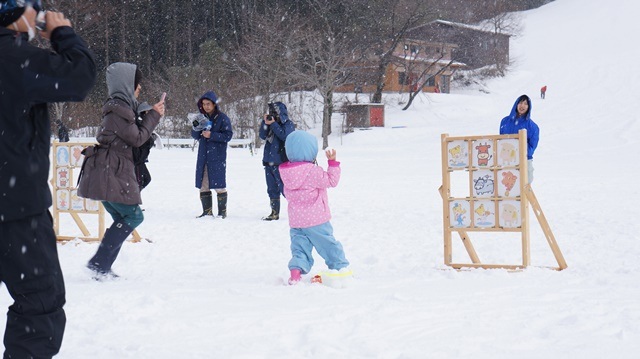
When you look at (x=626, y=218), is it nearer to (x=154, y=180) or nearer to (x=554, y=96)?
(x=154, y=180)

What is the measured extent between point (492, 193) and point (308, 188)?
1767mm

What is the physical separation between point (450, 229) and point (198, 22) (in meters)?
49.7

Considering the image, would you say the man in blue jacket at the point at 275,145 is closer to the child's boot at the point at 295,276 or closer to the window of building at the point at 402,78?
the child's boot at the point at 295,276

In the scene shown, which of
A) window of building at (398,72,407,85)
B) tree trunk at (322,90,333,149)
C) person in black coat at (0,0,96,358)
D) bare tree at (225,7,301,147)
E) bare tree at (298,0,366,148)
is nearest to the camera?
person in black coat at (0,0,96,358)

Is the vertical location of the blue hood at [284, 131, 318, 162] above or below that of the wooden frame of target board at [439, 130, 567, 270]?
above

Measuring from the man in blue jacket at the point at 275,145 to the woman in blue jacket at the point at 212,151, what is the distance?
57cm

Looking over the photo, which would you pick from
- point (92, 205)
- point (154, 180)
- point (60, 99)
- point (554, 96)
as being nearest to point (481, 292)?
point (60, 99)

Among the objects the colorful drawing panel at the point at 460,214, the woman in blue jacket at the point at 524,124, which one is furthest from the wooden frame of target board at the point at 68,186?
the woman in blue jacket at the point at 524,124

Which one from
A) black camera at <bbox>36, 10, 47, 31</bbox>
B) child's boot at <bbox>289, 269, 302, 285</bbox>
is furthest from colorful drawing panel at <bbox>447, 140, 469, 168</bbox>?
black camera at <bbox>36, 10, 47, 31</bbox>

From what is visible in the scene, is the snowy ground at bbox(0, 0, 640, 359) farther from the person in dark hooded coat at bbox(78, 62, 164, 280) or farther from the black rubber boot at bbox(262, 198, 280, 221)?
the person in dark hooded coat at bbox(78, 62, 164, 280)

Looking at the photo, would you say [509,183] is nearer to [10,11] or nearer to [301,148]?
[301,148]

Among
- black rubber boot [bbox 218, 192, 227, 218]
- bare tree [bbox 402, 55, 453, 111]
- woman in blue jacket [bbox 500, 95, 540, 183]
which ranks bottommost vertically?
black rubber boot [bbox 218, 192, 227, 218]

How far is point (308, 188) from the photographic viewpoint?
18.0 ft

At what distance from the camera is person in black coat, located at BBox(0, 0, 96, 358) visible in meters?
2.64
